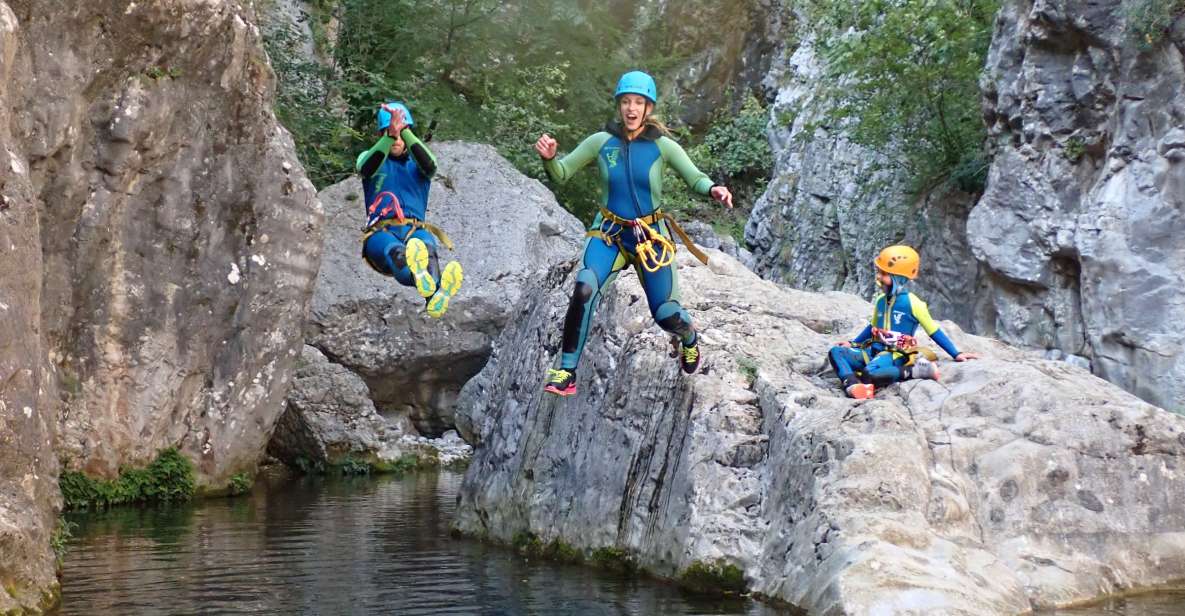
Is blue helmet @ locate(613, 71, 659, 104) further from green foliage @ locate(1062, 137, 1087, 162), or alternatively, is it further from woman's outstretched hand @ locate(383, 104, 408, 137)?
green foliage @ locate(1062, 137, 1087, 162)

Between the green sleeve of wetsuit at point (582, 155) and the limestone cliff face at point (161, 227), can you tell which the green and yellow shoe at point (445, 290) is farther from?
the limestone cliff face at point (161, 227)

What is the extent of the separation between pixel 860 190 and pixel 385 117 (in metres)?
15.9

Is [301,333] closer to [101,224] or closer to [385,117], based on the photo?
[101,224]

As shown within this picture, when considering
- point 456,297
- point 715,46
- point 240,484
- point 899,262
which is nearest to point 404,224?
point 899,262

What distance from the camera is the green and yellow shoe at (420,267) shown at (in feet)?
35.7

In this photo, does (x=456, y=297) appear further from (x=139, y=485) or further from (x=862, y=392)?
(x=862, y=392)

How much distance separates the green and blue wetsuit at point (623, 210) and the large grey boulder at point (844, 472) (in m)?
1.10

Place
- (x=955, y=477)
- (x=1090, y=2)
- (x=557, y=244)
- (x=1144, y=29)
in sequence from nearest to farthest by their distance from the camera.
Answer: (x=955, y=477), (x=1144, y=29), (x=1090, y=2), (x=557, y=244)

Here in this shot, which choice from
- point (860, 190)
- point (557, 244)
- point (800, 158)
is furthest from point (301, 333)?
point (800, 158)

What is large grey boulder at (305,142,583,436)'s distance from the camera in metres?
22.8

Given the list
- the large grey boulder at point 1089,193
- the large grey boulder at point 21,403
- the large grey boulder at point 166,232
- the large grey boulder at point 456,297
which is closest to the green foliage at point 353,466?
the large grey boulder at point 456,297

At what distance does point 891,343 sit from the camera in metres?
11.6

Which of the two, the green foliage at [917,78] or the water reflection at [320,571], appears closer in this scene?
the water reflection at [320,571]

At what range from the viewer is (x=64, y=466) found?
16.9 metres
